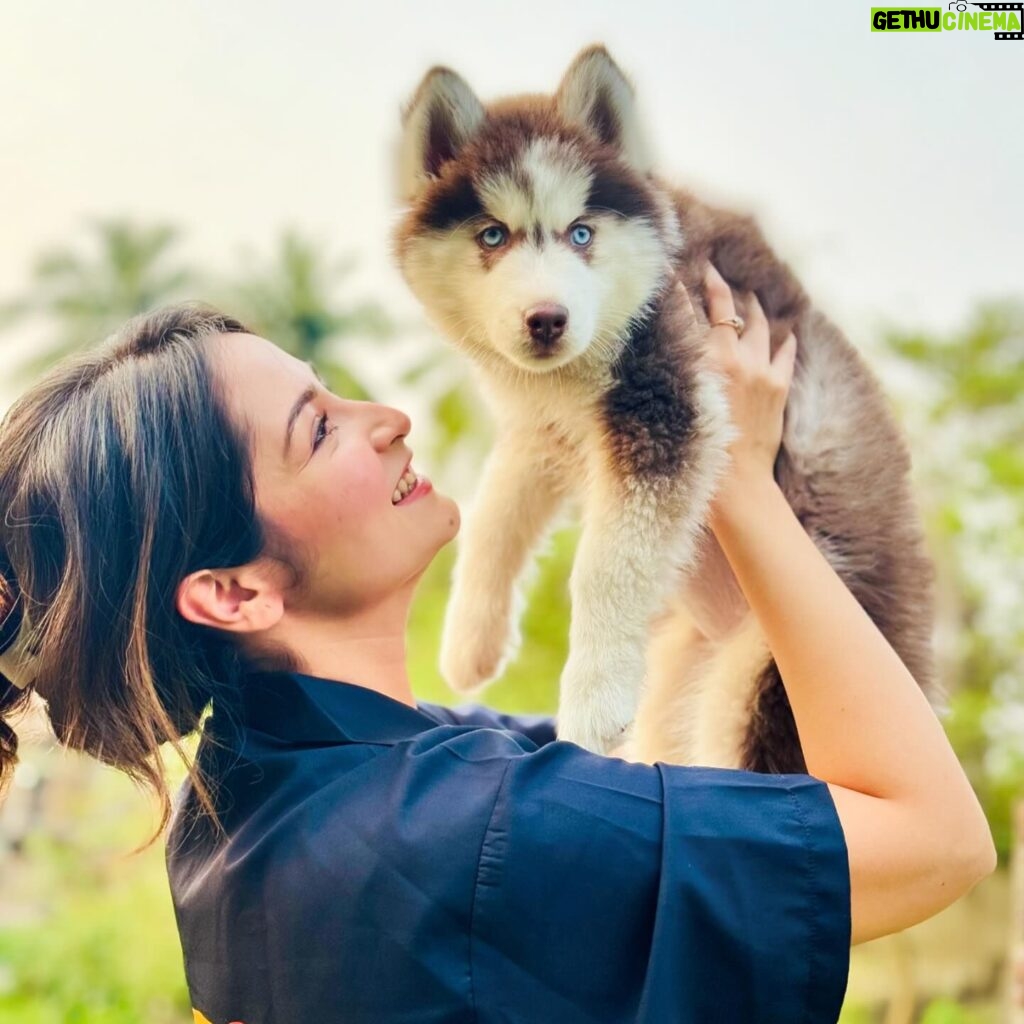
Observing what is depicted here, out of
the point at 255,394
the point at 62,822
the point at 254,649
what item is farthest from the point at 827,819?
the point at 62,822

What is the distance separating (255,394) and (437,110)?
2.45 feet

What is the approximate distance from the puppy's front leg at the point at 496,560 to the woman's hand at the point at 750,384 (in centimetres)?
44

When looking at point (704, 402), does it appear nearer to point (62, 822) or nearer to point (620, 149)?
point (620, 149)

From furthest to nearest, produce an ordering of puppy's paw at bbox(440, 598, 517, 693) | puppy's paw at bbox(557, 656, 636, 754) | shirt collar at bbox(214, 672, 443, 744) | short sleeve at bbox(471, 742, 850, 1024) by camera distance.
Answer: puppy's paw at bbox(440, 598, 517, 693)
puppy's paw at bbox(557, 656, 636, 754)
shirt collar at bbox(214, 672, 443, 744)
short sleeve at bbox(471, 742, 850, 1024)

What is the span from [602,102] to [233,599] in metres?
1.14

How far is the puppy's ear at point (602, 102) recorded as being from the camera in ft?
6.78

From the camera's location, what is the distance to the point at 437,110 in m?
2.10

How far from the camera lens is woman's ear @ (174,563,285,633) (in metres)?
1.57

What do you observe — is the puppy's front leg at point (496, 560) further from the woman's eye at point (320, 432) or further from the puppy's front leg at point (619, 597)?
the woman's eye at point (320, 432)

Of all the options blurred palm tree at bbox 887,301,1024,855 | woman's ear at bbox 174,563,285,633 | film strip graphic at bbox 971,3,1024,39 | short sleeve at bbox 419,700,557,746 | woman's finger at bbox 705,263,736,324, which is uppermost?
film strip graphic at bbox 971,3,1024,39

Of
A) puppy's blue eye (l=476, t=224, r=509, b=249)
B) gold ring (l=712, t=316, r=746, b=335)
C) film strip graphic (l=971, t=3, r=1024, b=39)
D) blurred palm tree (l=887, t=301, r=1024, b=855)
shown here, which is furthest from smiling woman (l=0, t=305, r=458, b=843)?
blurred palm tree (l=887, t=301, r=1024, b=855)

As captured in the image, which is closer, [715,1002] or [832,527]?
[715,1002]

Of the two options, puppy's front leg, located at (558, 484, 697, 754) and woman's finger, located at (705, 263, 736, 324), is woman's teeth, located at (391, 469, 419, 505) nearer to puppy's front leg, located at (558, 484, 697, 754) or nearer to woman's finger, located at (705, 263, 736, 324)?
puppy's front leg, located at (558, 484, 697, 754)

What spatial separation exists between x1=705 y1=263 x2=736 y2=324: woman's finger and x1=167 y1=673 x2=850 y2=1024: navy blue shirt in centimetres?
97
